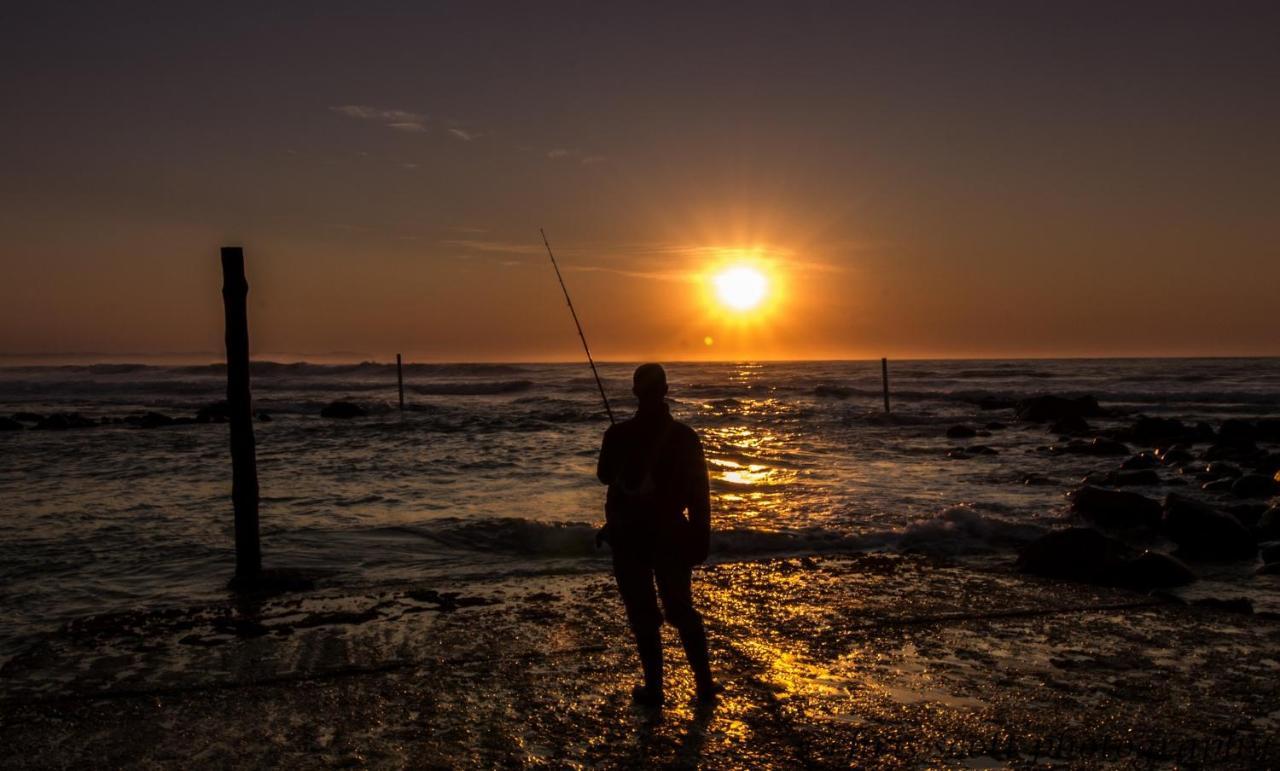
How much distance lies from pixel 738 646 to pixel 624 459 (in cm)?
200

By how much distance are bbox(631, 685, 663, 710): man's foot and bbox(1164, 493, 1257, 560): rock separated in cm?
702

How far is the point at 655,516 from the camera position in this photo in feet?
15.5

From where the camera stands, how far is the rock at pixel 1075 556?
26.3ft

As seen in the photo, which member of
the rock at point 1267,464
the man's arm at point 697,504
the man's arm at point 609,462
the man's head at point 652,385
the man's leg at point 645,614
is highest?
the man's head at point 652,385

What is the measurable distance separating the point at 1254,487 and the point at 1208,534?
5612 mm

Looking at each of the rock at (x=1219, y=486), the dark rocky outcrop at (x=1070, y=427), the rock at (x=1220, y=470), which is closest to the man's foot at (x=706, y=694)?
the rock at (x=1219, y=486)

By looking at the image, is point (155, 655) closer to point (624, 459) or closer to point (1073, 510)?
point (624, 459)

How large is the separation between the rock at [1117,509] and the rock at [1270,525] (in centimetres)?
99

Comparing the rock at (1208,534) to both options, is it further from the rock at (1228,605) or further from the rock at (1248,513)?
the rock at (1228,605)

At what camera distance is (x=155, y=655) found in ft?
20.1

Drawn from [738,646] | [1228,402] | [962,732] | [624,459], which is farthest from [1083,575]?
[1228,402]

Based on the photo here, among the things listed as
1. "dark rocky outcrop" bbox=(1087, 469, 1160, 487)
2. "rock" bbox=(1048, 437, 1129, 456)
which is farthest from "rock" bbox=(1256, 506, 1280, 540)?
"rock" bbox=(1048, 437, 1129, 456)

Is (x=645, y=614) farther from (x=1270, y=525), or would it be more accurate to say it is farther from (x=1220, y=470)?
(x=1220, y=470)

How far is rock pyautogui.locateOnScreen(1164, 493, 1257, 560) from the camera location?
9.17 m
